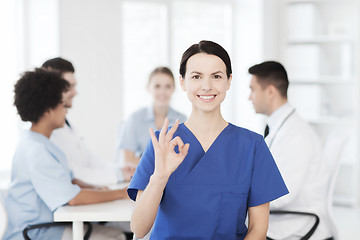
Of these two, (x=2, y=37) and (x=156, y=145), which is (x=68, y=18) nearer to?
(x=2, y=37)

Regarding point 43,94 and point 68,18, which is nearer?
point 43,94

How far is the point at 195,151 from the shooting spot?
5.71 feet

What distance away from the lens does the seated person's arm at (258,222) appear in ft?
5.65

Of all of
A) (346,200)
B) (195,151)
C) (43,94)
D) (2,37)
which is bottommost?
(346,200)

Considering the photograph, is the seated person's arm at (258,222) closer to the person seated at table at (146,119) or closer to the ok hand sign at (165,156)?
the ok hand sign at (165,156)

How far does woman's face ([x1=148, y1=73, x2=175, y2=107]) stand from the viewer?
359 centimetres

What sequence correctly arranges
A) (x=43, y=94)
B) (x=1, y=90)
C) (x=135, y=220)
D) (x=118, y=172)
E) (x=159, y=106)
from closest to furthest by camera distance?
(x=135, y=220)
(x=43, y=94)
(x=118, y=172)
(x=159, y=106)
(x=1, y=90)

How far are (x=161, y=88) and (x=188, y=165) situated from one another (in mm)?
1922

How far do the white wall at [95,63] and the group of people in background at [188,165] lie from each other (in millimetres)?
927

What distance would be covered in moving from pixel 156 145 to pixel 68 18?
300cm

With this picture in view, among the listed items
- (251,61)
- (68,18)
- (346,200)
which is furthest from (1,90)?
(346,200)

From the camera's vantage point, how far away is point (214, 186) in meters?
1.70

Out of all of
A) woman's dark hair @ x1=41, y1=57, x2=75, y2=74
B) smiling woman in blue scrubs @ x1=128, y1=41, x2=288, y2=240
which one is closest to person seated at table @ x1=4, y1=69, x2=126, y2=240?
woman's dark hair @ x1=41, y1=57, x2=75, y2=74

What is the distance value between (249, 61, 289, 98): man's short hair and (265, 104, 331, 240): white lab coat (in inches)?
7.8
